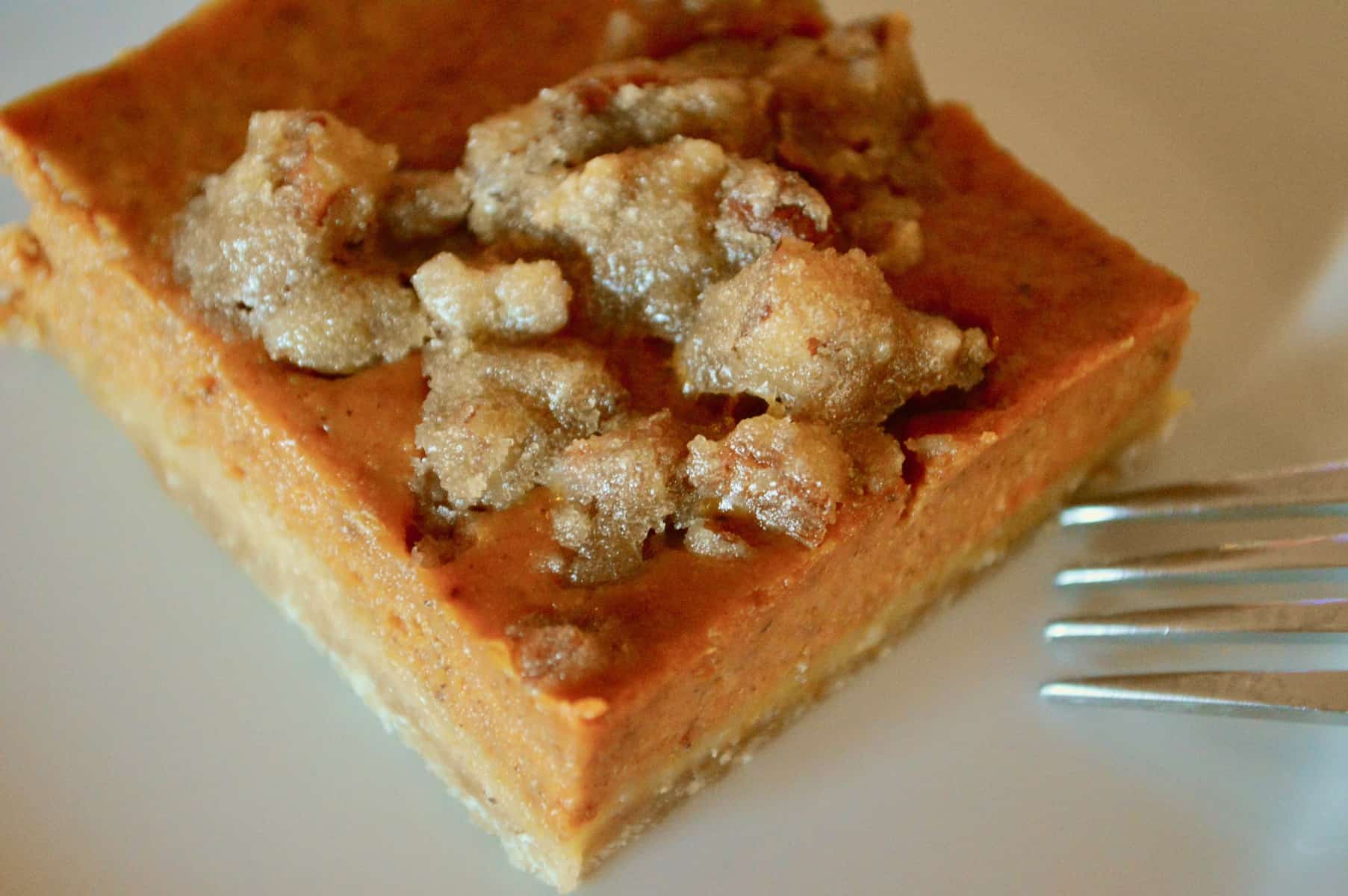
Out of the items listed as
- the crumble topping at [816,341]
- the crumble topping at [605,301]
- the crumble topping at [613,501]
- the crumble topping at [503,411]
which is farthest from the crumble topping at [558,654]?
the crumble topping at [816,341]

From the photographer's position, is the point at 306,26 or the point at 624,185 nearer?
the point at 624,185

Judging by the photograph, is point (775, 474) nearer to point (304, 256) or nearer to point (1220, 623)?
point (304, 256)

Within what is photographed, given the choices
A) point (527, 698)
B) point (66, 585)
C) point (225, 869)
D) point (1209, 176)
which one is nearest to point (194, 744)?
point (225, 869)

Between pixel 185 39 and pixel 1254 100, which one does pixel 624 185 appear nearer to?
pixel 185 39

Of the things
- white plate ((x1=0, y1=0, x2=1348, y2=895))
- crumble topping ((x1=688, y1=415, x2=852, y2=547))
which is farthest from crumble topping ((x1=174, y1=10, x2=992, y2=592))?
white plate ((x1=0, y1=0, x2=1348, y2=895))

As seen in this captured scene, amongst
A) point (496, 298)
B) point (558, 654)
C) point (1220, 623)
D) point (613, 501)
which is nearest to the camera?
point (558, 654)

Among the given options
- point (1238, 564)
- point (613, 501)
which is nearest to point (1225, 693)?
point (1238, 564)
